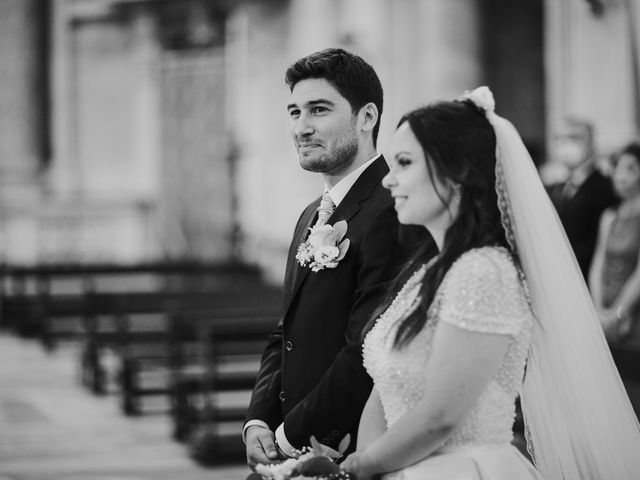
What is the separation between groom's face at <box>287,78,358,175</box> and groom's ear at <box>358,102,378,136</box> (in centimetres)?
3

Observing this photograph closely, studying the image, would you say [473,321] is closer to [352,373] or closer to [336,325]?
[352,373]

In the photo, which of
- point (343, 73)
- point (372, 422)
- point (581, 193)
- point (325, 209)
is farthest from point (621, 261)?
point (372, 422)

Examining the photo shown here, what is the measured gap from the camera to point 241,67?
61.4ft

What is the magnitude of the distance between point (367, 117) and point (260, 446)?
0.96 metres

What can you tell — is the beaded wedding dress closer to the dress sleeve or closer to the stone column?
the dress sleeve

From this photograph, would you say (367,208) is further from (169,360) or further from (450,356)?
(169,360)

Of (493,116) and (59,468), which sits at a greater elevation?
(493,116)

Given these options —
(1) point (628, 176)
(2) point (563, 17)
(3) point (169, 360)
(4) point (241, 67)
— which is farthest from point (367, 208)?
(4) point (241, 67)

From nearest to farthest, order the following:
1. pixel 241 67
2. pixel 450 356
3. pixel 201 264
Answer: pixel 450 356, pixel 201 264, pixel 241 67

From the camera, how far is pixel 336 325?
3301mm

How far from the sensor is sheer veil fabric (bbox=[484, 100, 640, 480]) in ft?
9.29

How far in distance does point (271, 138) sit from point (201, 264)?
2.29 metres

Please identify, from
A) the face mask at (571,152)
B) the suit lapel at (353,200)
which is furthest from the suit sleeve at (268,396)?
the face mask at (571,152)

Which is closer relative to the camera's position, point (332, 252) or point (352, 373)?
point (352, 373)
